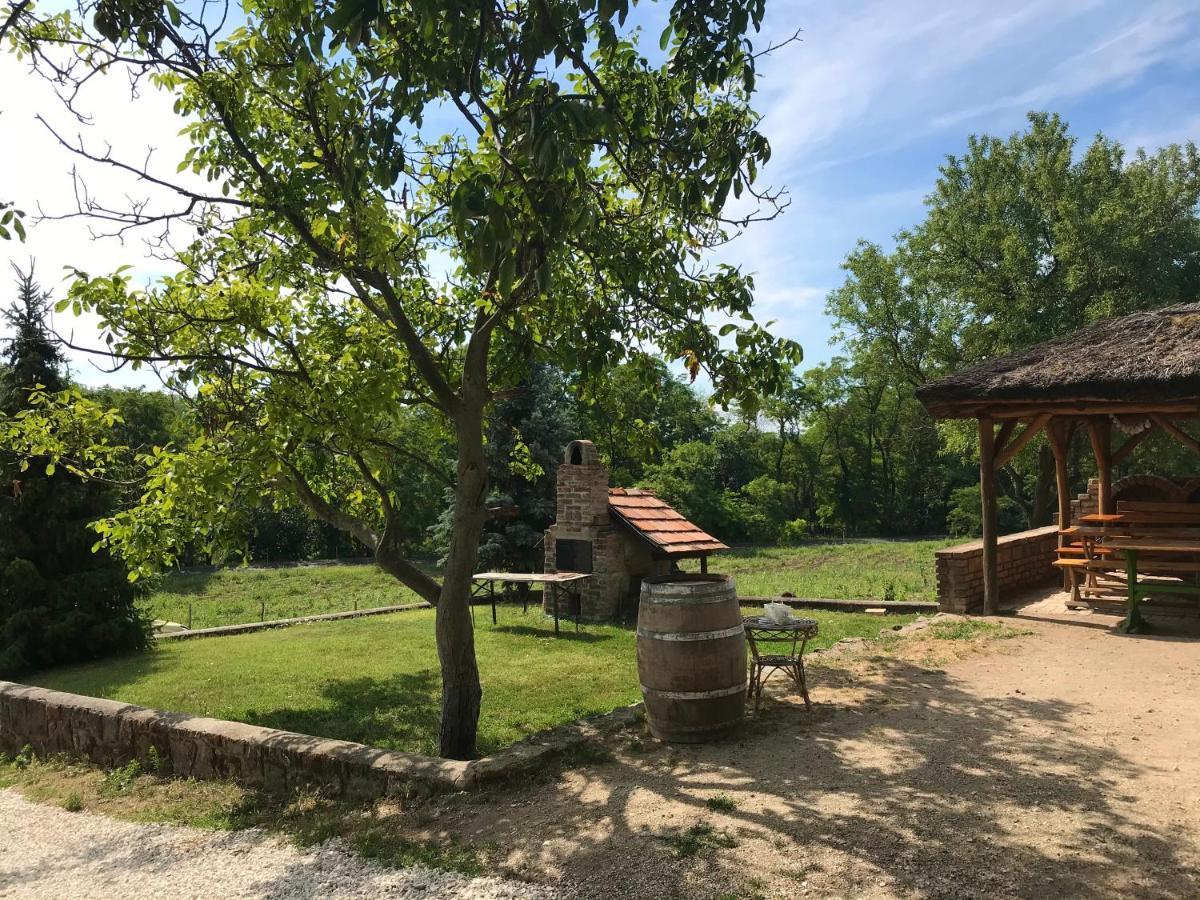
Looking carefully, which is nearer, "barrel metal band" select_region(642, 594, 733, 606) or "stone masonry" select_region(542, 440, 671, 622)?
"barrel metal band" select_region(642, 594, 733, 606)

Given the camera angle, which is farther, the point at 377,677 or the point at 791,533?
the point at 791,533

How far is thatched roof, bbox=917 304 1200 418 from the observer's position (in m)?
8.58

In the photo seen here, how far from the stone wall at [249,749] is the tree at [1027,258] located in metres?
20.7

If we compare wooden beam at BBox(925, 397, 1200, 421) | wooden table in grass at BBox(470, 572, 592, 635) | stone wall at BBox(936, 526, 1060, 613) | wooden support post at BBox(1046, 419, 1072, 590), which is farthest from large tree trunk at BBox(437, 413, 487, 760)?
wooden support post at BBox(1046, 419, 1072, 590)

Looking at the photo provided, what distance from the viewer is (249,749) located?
17.9 feet

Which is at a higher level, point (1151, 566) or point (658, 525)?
point (658, 525)

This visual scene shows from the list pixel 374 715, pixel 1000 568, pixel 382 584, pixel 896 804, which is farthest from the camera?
pixel 382 584

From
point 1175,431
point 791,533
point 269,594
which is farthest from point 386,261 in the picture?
point 791,533

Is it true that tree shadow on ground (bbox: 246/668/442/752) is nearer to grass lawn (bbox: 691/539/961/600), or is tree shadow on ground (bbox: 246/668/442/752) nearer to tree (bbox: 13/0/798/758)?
tree (bbox: 13/0/798/758)

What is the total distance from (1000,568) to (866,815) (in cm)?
828

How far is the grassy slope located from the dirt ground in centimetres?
681

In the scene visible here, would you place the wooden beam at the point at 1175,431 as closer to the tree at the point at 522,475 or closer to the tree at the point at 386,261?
the tree at the point at 386,261

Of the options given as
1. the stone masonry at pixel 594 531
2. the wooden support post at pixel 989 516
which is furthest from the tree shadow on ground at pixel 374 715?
the wooden support post at pixel 989 516

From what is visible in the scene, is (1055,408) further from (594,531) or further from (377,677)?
(377,677)
